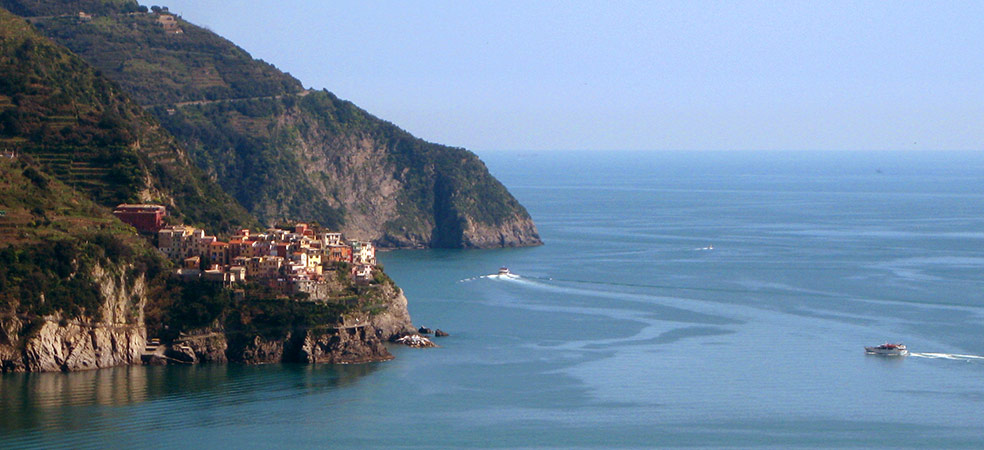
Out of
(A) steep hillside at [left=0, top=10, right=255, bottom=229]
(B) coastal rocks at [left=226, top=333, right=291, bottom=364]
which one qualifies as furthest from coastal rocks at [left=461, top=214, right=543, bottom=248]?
(B) coastal rocks at [left=226, top=333, right=291, bottom=364]

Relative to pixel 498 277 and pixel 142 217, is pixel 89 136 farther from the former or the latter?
pixel 498 277

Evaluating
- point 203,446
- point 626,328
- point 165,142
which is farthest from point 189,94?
A: point 203,446

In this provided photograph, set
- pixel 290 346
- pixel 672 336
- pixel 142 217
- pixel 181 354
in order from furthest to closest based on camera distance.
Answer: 1. pixel 672 336
2. pixel 142 217
3. pixel 290 346
4. pixel 181 354

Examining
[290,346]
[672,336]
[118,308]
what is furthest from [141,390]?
[672,336]

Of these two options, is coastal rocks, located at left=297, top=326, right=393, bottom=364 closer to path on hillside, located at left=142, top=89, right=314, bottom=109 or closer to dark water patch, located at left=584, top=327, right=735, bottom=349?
dark water patch, located at left=584, top=327, right=735, bottom=349

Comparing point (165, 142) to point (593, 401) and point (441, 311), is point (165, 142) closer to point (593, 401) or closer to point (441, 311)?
point (441, 311)

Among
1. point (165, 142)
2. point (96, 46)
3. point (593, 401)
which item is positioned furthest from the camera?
point (96, 46)

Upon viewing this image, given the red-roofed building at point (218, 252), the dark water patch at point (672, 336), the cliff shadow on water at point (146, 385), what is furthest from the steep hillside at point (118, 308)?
the dark water patch at point (672, 336)
